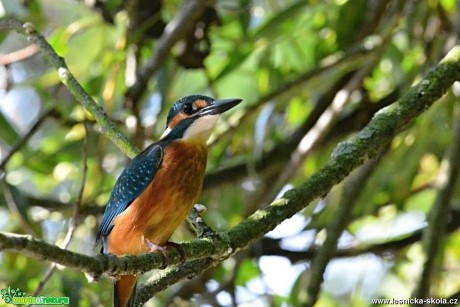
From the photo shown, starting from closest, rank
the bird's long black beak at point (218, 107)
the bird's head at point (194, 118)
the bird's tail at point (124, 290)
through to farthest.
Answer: the bird's tail at point (124, 290) < the bird's long black beak at point (218, 107) < the bird's head at point (194, 118)

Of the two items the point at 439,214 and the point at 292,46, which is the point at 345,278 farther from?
the point at 439,214

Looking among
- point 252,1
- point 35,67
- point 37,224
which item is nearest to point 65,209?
point 37,224

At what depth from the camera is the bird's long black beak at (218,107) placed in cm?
257

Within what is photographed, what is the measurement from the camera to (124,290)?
8.15 feet

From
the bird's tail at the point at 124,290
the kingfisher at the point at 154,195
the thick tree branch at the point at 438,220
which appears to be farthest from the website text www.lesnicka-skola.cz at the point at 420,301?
the bird's tail at the point at 124,290

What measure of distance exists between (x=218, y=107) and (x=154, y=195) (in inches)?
13.9

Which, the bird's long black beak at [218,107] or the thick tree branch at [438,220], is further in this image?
the thick tree branch at [438,220]

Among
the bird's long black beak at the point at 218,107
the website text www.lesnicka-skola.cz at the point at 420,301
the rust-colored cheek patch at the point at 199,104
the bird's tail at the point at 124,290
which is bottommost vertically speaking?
the website text www.lesnicka-skola.cz at the point at 420,301

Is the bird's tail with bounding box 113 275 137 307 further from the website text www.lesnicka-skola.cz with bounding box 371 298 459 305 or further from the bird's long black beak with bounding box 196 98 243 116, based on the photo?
the website text www.lesnicka-skola.cz with bounding box 371 298 459 305

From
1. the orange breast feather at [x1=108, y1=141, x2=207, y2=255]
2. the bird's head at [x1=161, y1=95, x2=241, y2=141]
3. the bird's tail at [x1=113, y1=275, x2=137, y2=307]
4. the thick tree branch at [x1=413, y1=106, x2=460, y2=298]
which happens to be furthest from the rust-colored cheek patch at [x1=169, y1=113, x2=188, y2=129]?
the thick tree branch at [x1=413, y1=106, x2=460, y2=298]

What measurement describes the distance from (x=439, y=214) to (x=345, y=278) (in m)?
1.47

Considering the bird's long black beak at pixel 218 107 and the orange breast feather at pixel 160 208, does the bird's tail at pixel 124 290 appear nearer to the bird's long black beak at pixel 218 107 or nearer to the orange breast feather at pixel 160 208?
the orange breast feather at pixel 160 208

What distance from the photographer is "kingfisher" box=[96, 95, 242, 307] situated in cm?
248

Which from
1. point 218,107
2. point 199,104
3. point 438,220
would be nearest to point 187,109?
point 199,104
